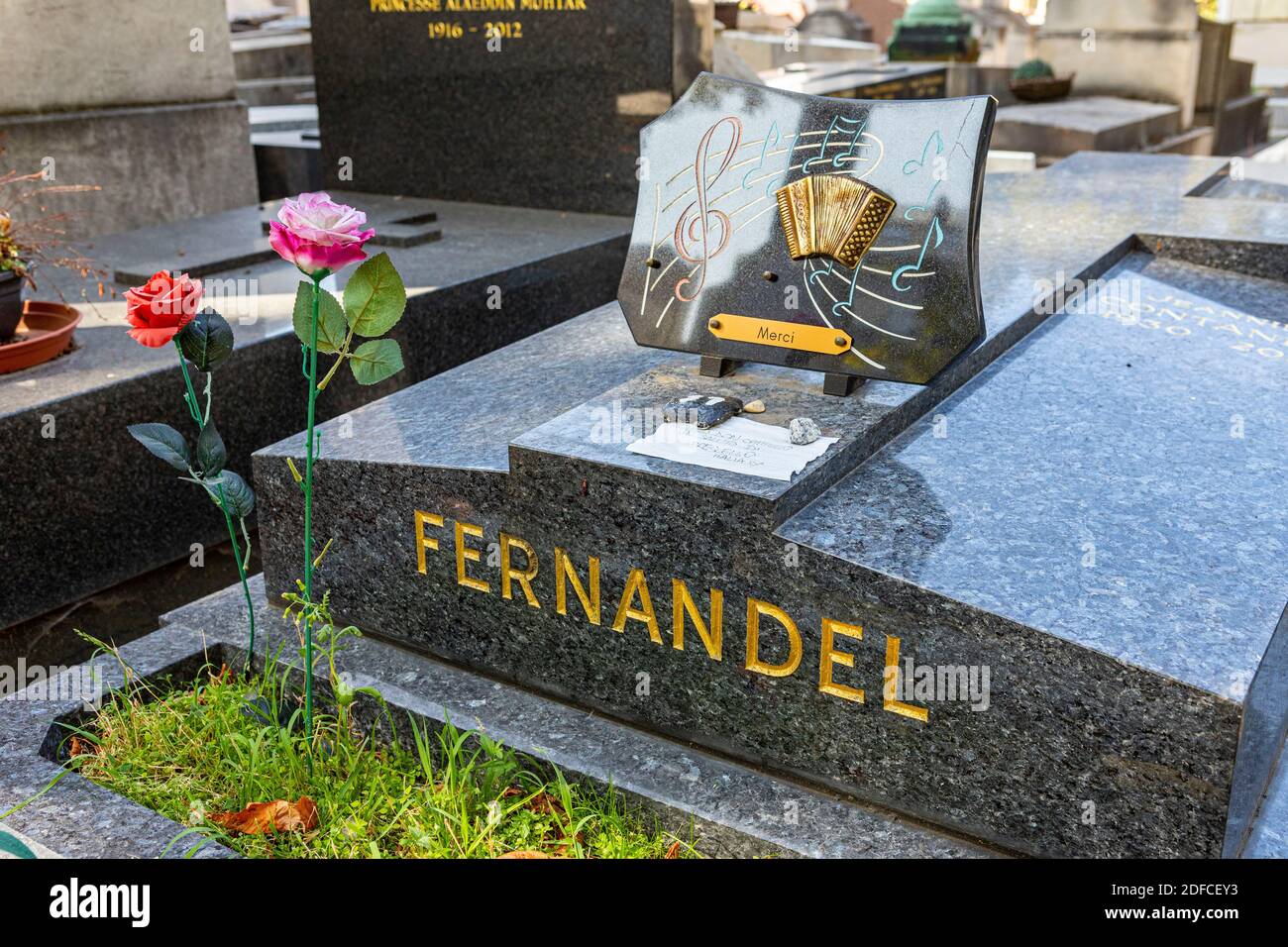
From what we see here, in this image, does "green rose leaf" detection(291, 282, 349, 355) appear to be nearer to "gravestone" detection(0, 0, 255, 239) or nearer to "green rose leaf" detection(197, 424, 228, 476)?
"green rose leaf" detection(197, 424, 228, 476)

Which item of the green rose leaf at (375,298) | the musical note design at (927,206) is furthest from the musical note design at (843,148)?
the green rose leaf at (375,298)

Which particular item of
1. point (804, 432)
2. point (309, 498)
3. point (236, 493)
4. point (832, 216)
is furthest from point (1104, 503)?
point (236, 493)

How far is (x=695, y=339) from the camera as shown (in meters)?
3.73

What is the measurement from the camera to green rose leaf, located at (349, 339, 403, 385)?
3025 mm

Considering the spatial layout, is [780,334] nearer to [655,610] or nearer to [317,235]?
[655,610]

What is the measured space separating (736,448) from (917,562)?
0.58 meters

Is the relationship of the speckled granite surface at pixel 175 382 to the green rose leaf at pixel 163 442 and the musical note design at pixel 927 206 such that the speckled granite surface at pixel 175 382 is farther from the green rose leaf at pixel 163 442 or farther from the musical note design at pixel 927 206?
the musical note design at pixel 927 206

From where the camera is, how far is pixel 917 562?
9.48 feet

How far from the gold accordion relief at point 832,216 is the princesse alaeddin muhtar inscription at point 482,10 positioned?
387 centimetres

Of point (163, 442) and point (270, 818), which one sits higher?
point (163, 442)

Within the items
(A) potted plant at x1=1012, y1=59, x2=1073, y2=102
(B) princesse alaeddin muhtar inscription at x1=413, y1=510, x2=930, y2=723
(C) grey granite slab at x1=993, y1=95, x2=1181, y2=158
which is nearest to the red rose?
(B) princesse alaeddin muhtar inscription at x1=413, y1=510, x2=930, y2=723

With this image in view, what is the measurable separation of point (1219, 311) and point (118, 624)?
4.25m
